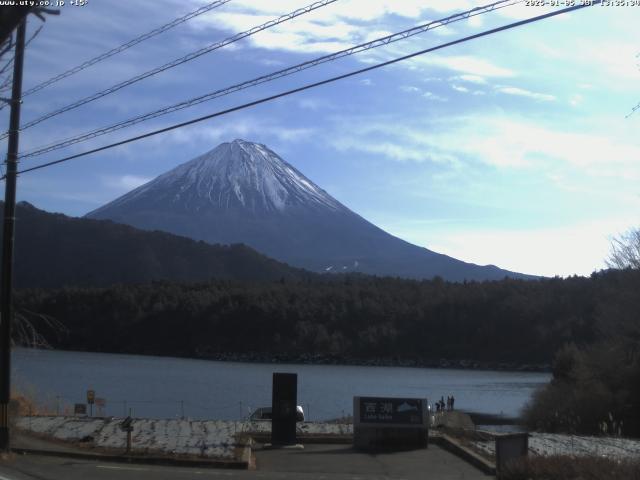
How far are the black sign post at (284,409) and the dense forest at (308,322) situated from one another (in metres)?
95.7

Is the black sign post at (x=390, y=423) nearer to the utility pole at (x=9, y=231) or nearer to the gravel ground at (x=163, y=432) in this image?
the gravel ground at (x=163, y=432)

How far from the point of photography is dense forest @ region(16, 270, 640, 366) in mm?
118125

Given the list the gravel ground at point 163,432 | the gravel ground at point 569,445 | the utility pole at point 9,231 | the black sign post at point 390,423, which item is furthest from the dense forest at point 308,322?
the utility pole at point 9,231

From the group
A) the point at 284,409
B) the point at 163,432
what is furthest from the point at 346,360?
the point at 284,409

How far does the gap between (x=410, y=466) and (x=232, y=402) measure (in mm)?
34944

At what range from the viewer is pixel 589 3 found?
11.3m

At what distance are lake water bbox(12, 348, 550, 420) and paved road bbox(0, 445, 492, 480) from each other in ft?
41.3

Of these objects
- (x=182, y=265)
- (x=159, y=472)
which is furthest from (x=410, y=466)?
(x=182, y=265)

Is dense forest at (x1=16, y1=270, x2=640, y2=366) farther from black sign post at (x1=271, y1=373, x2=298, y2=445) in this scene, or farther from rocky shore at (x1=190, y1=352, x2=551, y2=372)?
black sign post at (x1=271, y1=373, x2=298, y2=445)

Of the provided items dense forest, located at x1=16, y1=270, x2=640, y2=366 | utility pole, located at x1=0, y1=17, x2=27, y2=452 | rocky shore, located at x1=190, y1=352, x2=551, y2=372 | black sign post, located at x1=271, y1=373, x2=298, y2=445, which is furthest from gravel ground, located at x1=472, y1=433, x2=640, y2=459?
rocky shore, located at x1=190, y1=352, x2=551, y2=372

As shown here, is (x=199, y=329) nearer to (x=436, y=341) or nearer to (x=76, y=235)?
(x=436, y=341)

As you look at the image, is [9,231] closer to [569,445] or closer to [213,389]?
[569,445]

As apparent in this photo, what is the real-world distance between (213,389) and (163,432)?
41.1 m

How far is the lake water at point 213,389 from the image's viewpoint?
46812mm
